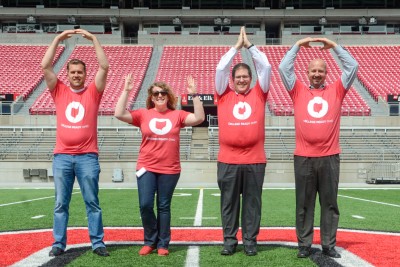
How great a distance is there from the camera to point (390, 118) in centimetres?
2461

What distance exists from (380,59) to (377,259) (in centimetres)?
3219

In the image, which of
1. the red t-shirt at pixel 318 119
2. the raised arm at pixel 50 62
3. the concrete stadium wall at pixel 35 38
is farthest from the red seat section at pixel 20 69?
the red t-shirt at pixel 318 119

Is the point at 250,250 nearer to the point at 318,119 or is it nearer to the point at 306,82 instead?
the point at 318,119

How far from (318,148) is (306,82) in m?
25.8

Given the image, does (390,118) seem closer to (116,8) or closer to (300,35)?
(300,35)

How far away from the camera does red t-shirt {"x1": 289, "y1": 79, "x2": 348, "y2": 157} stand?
4855mm

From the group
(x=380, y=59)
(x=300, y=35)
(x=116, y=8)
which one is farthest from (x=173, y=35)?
(x=380, y=59)

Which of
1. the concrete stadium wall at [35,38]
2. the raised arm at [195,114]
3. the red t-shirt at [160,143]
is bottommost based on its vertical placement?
the red t-shirt at [160,143]

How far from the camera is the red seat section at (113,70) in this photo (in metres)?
25.9

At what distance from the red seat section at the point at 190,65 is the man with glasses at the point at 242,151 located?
22647 millimetres

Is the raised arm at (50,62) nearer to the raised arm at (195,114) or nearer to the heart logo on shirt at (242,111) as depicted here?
the raised arm at (195,114)

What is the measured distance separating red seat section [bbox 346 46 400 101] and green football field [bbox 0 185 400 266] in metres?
17.9

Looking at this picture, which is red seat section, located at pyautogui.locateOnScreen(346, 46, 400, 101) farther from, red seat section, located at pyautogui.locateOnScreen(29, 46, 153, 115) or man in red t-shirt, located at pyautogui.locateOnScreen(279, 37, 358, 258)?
man in red t-shirt, located at pyautogui.locateOnScreen(279, 37, 358, 258)

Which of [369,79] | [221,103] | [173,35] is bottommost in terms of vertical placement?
[221,103]
